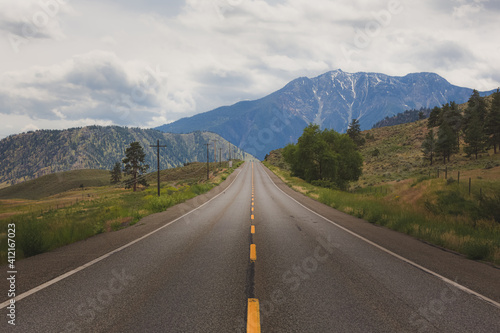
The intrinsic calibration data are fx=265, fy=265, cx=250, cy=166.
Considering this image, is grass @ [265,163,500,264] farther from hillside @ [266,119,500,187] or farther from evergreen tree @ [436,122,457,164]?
evergreen tree @ [436,122,457,164]

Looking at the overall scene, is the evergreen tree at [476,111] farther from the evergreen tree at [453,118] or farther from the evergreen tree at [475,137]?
the evergreen tree at [475,137]

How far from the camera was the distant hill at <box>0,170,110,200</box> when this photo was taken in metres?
152

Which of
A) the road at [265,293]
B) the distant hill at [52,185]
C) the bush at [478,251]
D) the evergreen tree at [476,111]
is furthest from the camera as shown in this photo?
the distant hill at [52,185]

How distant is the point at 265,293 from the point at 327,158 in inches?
1579

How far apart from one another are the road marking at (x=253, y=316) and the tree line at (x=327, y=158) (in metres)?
38.7

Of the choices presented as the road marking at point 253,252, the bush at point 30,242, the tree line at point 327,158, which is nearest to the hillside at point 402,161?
the tree line at point 327,158

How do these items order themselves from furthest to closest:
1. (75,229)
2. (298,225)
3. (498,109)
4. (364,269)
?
(498,109) → (298,225) → (75,229) → (364,269)

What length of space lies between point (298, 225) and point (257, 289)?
7206mm

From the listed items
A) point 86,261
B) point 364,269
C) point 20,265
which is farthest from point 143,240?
point 364,269

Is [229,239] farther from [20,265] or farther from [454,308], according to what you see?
[454,308]

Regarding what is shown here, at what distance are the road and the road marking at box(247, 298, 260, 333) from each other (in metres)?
0.01

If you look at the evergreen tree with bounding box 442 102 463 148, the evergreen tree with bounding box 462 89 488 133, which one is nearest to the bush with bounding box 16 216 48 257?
the evergreen tree with bounding box 462 89 488 133

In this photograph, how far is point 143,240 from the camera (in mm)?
8453

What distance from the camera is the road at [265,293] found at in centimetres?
351
